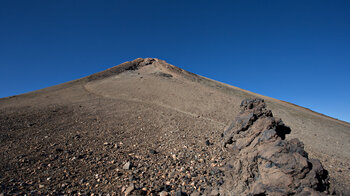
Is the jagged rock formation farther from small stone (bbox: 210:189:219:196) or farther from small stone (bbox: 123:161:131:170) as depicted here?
small stone (bbox: 123:161:131:170)

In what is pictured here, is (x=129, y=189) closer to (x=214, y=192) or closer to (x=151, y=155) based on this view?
(x=151, y=155)

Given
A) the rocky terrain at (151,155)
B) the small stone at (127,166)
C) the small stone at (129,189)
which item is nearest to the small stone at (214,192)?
the rocky terrain at (151,155)

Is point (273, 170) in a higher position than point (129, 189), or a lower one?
higher

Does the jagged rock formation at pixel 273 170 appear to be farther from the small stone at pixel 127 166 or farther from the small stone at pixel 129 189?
the small stone at pixel 127 166

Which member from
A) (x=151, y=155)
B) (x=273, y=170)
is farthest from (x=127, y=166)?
(x=273, y=170)

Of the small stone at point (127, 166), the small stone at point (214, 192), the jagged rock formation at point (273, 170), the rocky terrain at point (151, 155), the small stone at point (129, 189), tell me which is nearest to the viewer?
the jagged rock formation at point (273, 170)

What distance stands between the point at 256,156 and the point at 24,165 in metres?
6.87

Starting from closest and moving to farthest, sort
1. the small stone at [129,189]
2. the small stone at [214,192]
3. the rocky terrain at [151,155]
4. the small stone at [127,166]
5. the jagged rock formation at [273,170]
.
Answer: the jagged rock formation at [273,170] → the rocky terrain at [151,155] → the small stone at [214,192] → the small stone at [129,189] → the small stone at [127,166]

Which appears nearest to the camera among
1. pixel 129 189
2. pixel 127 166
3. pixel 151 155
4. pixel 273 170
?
pixel 273 170

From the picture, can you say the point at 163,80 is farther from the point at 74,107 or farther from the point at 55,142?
the point at 55,142

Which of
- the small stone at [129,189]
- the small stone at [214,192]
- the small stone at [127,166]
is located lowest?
the small stone at [129,189]

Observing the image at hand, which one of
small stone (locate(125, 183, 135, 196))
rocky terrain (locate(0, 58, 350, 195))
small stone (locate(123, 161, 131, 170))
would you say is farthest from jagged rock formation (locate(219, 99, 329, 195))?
small stone (locate(123, 161, 131, 170))

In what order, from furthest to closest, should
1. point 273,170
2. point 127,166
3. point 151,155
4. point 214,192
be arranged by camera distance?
point 151,155 < point 127,166 < point 214,192 < point 273,170

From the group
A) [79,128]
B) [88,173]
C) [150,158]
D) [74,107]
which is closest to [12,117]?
[74,107]
